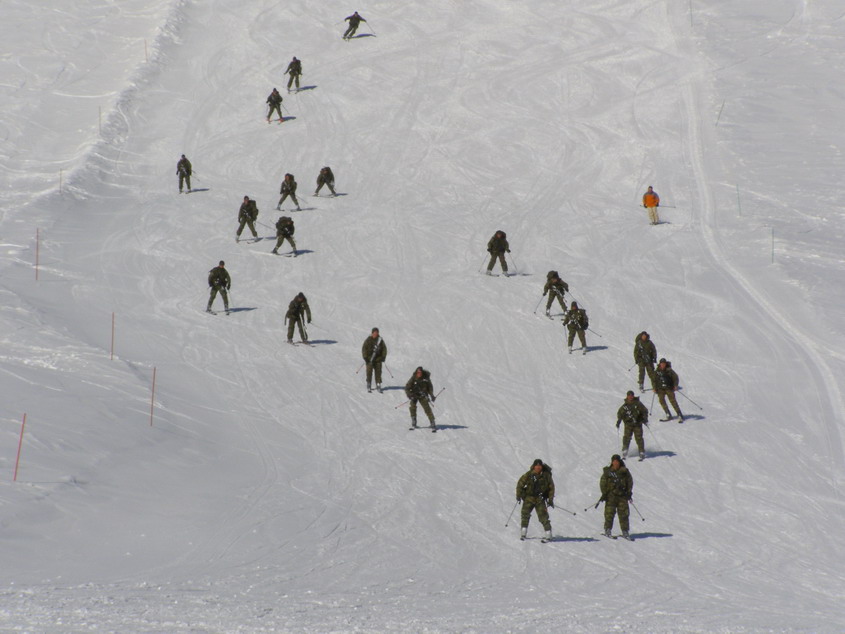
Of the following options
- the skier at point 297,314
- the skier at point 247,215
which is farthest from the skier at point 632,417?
the skier at point 247,215

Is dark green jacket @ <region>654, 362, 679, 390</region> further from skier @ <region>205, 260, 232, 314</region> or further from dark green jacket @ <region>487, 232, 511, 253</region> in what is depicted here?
skier @ <region>205, 260, 232, 314</region>

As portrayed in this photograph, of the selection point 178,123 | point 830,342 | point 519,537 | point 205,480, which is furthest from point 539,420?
point 178,123

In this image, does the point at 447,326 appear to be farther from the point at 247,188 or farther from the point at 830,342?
the point at 247,188

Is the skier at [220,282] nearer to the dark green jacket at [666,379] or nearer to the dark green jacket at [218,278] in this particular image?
the dark green jacket at [218,278]

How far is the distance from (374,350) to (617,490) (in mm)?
7116

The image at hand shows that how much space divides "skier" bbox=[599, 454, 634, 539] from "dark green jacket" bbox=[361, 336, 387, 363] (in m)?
6.72

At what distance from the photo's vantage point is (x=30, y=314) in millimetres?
22969

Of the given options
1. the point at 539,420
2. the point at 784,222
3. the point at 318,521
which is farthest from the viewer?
the point at 784,222

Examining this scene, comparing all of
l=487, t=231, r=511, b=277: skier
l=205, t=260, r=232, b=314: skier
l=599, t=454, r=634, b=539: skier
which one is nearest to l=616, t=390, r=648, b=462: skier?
l=599, t=454, r=634, b=539: skier

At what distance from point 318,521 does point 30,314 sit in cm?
1060

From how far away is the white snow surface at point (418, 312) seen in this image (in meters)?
13.8

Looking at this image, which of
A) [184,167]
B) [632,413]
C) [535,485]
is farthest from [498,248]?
[535,485]

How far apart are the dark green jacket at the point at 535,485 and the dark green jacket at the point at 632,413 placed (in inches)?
140

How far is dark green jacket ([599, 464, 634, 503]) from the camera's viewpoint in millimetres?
15273
